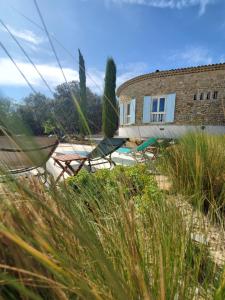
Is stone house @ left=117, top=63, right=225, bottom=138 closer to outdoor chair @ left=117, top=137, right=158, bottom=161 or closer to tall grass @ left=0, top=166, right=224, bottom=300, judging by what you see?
outdoor chair @ left=117, top=137, right=158, bottom=161

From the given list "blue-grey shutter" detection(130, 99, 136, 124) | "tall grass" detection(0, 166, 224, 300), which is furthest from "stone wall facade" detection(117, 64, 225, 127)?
"tall grass" detection(0, 166, 224, 300)

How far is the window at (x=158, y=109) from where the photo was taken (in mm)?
13883

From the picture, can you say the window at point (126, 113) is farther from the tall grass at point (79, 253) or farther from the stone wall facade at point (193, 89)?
the tall grass at point (79, 253)

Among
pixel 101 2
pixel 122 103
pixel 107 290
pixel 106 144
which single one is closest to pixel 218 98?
pixel 122 103

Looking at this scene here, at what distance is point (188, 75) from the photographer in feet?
41.1

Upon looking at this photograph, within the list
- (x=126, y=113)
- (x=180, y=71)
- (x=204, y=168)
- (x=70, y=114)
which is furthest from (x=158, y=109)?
(x=70, y=114)

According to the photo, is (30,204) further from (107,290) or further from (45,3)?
(45,3)

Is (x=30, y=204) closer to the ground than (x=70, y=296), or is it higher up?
higher up

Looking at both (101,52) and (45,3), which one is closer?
(45,3)

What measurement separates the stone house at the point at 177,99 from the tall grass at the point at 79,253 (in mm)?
9992

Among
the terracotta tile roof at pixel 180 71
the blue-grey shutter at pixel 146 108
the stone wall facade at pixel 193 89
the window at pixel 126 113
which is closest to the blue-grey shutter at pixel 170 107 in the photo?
the stone wall facade at pixel 193 89

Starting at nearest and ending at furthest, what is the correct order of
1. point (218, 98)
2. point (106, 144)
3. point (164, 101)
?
point (106, 144) < point (218, 98) < point (164, 101)

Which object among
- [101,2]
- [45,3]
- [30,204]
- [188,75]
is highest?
[188,75]

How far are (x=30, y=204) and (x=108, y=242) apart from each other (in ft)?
1.25
